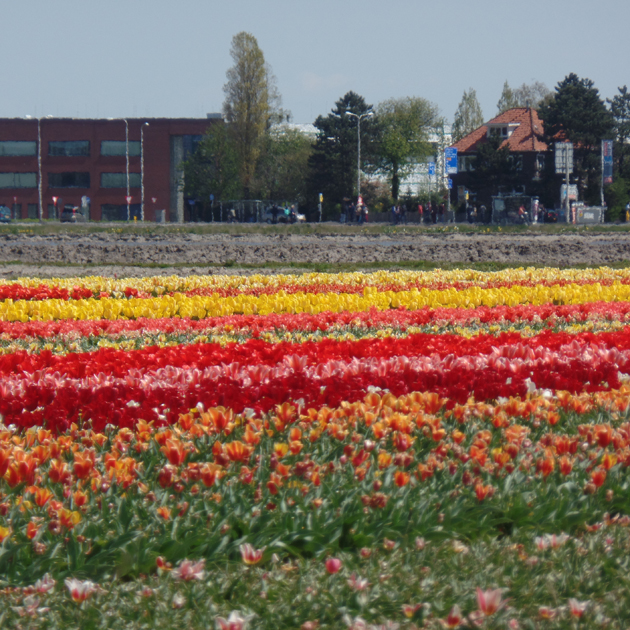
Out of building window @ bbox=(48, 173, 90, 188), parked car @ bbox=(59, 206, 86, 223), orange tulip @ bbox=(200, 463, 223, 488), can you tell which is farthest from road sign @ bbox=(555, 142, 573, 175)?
building window @ bbox=(48, 173, 90, 188)

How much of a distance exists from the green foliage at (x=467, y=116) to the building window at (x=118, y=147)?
38.7 meters

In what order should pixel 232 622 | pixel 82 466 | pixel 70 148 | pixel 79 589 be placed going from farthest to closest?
pixel 70 148, pixel 82 466, pixel 79 589, pixel 232 622

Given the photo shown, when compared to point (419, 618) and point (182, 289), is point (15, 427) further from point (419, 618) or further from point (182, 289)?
point (182, 289)

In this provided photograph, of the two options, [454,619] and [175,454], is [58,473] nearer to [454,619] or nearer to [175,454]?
[175,454]

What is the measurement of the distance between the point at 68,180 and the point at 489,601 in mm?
92928

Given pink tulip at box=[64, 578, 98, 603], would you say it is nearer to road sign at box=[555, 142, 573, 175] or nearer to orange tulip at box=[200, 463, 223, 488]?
orange tulip at box=[200, 463, 223, 488]

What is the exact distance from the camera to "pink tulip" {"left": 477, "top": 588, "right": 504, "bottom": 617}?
8.32 ft

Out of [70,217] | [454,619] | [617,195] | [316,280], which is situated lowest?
[454,619]

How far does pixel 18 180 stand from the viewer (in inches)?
3590

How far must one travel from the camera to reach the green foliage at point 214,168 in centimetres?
7962

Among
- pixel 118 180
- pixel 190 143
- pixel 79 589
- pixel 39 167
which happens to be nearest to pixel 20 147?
pixel 39 167

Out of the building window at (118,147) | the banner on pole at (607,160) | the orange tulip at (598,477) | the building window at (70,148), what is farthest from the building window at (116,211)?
the orange tulip at (598,477)

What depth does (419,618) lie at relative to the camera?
271 cm

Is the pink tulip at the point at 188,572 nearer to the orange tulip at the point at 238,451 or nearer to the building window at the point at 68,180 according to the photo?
the orange tulip at the point at 238,451
